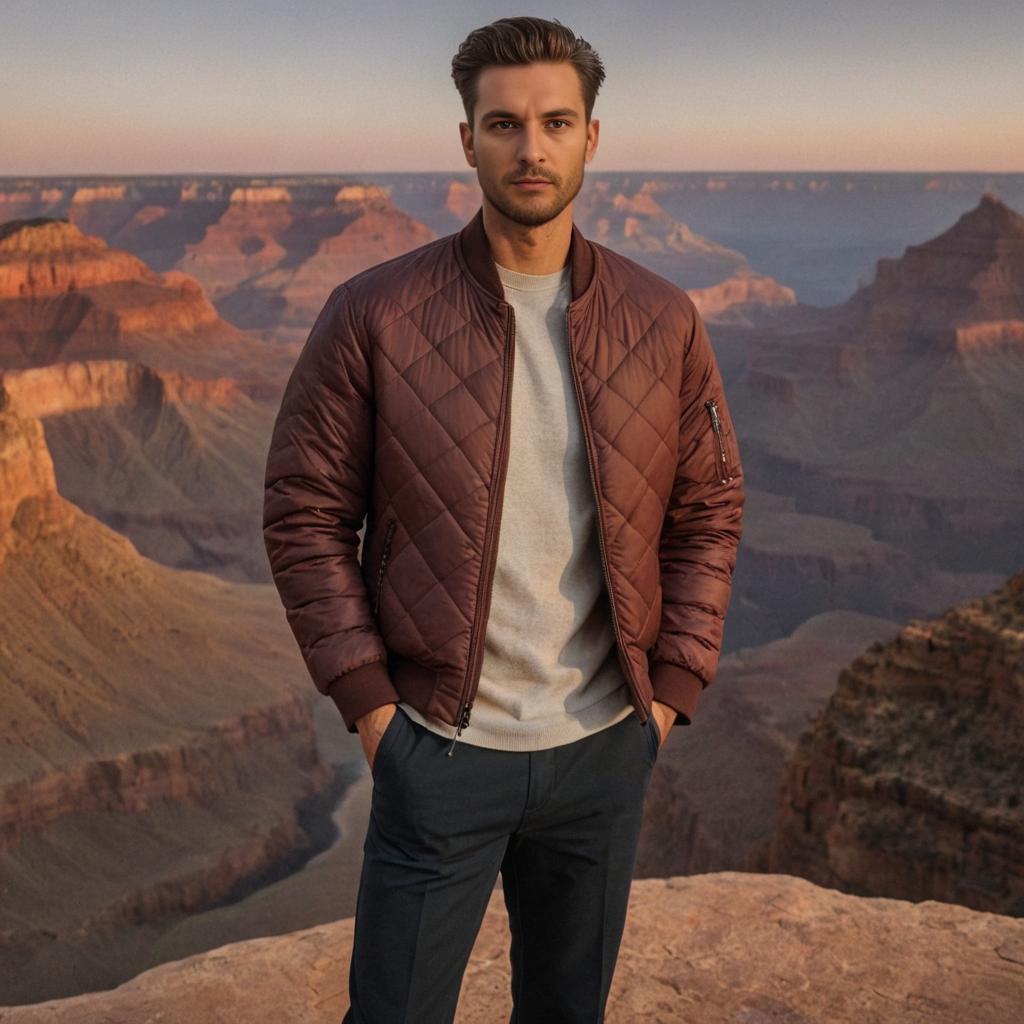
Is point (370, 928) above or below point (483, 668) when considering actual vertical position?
below

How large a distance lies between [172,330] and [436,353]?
3650 inches

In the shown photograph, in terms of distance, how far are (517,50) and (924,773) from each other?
12081 mm

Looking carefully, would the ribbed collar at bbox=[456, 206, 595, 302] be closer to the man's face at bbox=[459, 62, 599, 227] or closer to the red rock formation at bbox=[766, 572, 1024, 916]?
the man's face at bbox=[459, 62, 599, 227]

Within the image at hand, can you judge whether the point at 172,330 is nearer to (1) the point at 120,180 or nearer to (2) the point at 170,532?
(2) the point at 170,532

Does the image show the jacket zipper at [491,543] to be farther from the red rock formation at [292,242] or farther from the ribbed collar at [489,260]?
the red rock formation at [292,242]

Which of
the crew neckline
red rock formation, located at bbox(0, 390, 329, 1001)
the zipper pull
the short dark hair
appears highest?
the short dark hair

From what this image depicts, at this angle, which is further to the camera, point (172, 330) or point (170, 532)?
point (172, 330)

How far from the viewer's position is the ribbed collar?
3.79 meters

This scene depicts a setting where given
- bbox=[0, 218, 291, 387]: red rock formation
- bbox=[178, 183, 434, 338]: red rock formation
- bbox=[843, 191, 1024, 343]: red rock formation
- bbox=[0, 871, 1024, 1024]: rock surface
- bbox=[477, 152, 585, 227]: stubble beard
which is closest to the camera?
bbox=[477, 152, 585, 227]: stubble beard

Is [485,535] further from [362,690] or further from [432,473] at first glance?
[362,690]

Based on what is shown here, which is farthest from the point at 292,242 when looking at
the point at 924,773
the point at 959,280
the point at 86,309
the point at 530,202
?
the point at 530,202

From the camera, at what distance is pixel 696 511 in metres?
4.14

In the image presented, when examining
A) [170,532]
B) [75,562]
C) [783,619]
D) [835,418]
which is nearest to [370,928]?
[75,562]

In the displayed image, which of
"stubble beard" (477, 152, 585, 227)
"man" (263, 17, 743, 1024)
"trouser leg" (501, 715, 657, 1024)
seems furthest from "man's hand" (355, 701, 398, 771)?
"stubble beard" (477, 152, 585, 227)
